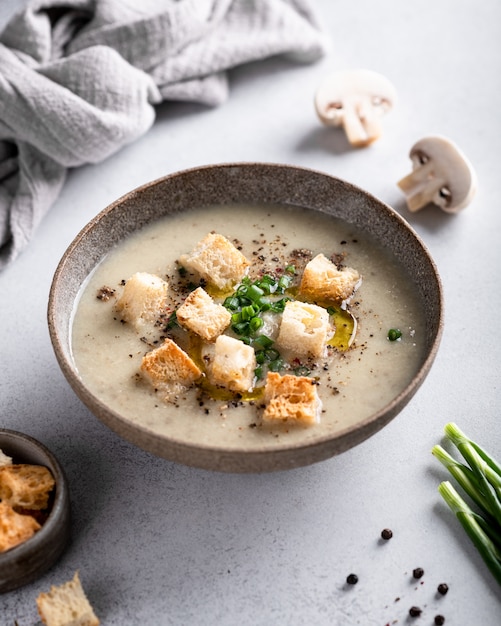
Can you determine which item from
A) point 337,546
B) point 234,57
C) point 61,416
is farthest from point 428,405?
point 234,57

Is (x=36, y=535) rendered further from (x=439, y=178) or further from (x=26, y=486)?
(x=439, y=178)

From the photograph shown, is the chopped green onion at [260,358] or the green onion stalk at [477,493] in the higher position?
the green onion stalk at [477,493]

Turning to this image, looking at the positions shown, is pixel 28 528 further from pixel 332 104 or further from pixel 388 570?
pixel 332 104

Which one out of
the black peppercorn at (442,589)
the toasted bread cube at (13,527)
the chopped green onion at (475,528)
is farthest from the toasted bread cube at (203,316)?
the black peppercorn at (442,589)

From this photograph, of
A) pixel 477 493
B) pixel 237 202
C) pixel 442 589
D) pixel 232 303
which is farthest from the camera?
pixel 237 202

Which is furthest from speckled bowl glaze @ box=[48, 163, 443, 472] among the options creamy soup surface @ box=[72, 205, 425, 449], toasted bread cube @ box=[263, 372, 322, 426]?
toasted bread cube @ box=[263, 372, 322, 426]

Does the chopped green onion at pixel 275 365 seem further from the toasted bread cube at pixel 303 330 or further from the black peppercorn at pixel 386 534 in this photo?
the black peppercorn at pixel 386 534

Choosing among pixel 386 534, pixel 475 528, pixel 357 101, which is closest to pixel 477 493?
pixel 475 528
